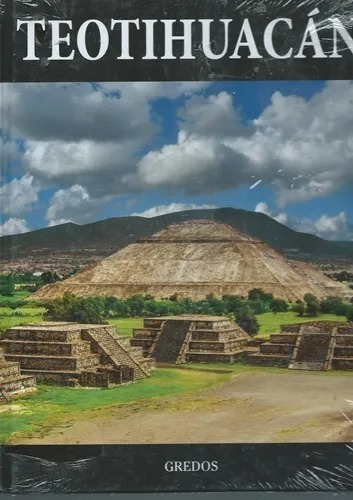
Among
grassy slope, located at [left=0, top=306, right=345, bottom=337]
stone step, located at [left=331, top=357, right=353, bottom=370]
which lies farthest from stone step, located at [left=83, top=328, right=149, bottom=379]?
stone step, located at [left=331, top=357, right=353, bottom=370]

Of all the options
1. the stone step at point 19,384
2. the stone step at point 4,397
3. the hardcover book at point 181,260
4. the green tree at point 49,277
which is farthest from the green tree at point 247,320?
the stone step at point 4,397

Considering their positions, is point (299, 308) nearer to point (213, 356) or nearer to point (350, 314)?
point (350, 314)

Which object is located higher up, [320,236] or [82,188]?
[82,188]

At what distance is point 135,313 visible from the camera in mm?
6668

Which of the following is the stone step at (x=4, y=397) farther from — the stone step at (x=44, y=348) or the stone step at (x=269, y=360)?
the stone step at (x=269, y=360)

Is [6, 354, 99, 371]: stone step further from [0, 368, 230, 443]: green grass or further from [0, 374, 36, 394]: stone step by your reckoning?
[0, 368, 230, 443]: green grass

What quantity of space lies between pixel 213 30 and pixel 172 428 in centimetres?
300

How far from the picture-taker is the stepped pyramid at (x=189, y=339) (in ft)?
21.3

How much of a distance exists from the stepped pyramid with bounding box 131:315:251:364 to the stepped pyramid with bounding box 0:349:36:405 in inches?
34.2

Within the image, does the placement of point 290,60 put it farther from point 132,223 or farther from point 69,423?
point 69,423

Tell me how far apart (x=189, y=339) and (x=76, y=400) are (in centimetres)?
102

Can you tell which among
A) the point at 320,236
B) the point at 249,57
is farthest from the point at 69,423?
the point at 249,57

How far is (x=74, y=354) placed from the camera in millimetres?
6645

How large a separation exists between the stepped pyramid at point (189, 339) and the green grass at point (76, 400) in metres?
0.17
